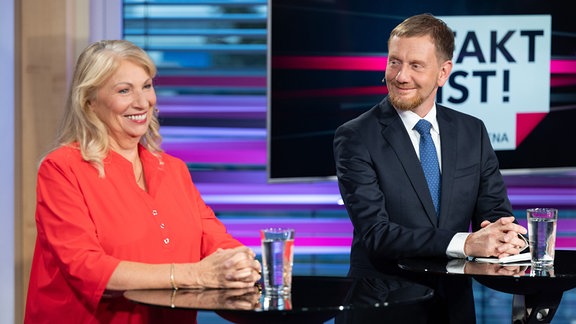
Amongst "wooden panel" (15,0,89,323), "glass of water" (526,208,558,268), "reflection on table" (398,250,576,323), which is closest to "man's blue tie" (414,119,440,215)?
"reflection on table" (398,250,576,323)

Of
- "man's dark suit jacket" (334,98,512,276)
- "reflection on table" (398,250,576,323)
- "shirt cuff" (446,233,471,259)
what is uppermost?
"man's dark suit jacket" (334,98,512,276)

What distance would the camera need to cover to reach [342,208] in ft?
17.9

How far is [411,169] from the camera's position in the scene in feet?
11.2

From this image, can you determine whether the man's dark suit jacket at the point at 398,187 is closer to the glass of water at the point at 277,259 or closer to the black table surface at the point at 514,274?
the black table surface at the point at 514,274

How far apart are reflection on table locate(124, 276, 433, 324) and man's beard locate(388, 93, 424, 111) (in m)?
0.94

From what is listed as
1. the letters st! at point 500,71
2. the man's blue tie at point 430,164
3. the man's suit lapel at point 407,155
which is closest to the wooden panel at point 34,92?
the man's suit lapel at point 407,155

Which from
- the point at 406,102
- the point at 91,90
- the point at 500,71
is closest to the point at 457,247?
the point at 406,102

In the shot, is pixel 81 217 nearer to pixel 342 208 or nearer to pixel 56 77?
pixel 56 77

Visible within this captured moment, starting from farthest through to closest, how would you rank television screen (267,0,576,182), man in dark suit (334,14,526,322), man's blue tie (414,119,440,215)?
television screen (267,0,576,182) → man's blue tie (414,119,440,215) → man in dark suit (334,14,526,322)

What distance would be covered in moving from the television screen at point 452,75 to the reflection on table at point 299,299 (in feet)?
6.54

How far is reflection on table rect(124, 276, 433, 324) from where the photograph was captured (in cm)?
235

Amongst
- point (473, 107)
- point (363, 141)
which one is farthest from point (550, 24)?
point (363, 141)

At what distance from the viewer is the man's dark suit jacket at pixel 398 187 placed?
3.35m

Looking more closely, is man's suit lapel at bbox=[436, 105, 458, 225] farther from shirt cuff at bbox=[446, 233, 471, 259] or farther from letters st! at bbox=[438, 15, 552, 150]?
letters st! at bbox=[438, 15, 552, 150]
